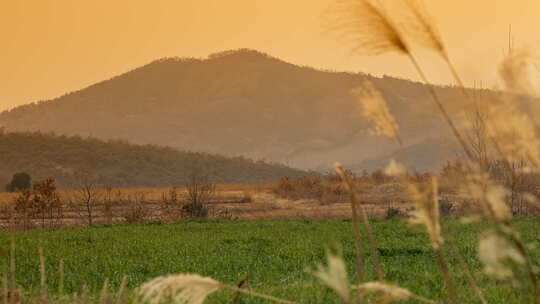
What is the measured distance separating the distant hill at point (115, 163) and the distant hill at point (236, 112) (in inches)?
1459

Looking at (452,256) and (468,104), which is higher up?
(468,104)

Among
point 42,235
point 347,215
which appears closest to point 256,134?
point 347,215

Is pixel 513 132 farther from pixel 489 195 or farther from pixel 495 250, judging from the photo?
pixel 495 250

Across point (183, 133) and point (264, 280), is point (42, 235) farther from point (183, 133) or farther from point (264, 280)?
point (183, 133)

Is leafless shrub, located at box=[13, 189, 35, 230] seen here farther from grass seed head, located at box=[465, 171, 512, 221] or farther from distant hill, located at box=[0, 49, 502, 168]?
distant hill, located at box=[0, 49, 502, 168]

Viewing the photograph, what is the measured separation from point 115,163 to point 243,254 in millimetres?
46913

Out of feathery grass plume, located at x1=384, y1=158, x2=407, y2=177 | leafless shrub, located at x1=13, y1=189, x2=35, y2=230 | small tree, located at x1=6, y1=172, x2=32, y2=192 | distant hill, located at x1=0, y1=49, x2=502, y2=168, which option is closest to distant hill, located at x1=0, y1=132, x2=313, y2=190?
small tree, located at x1=6, y1=172, x2=32, y2=192

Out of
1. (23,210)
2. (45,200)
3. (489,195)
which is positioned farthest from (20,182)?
(489,195)

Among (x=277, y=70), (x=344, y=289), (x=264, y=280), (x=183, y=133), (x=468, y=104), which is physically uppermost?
(x=277, y=70)

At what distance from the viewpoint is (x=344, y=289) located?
5.90ft

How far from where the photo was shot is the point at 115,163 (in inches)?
2377

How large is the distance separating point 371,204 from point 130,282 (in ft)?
65.3

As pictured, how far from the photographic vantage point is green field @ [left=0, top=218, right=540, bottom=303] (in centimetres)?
1022

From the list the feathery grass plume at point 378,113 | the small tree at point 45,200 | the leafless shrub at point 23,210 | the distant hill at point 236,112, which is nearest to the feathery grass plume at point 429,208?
the feathery grass plume at point 378,113
